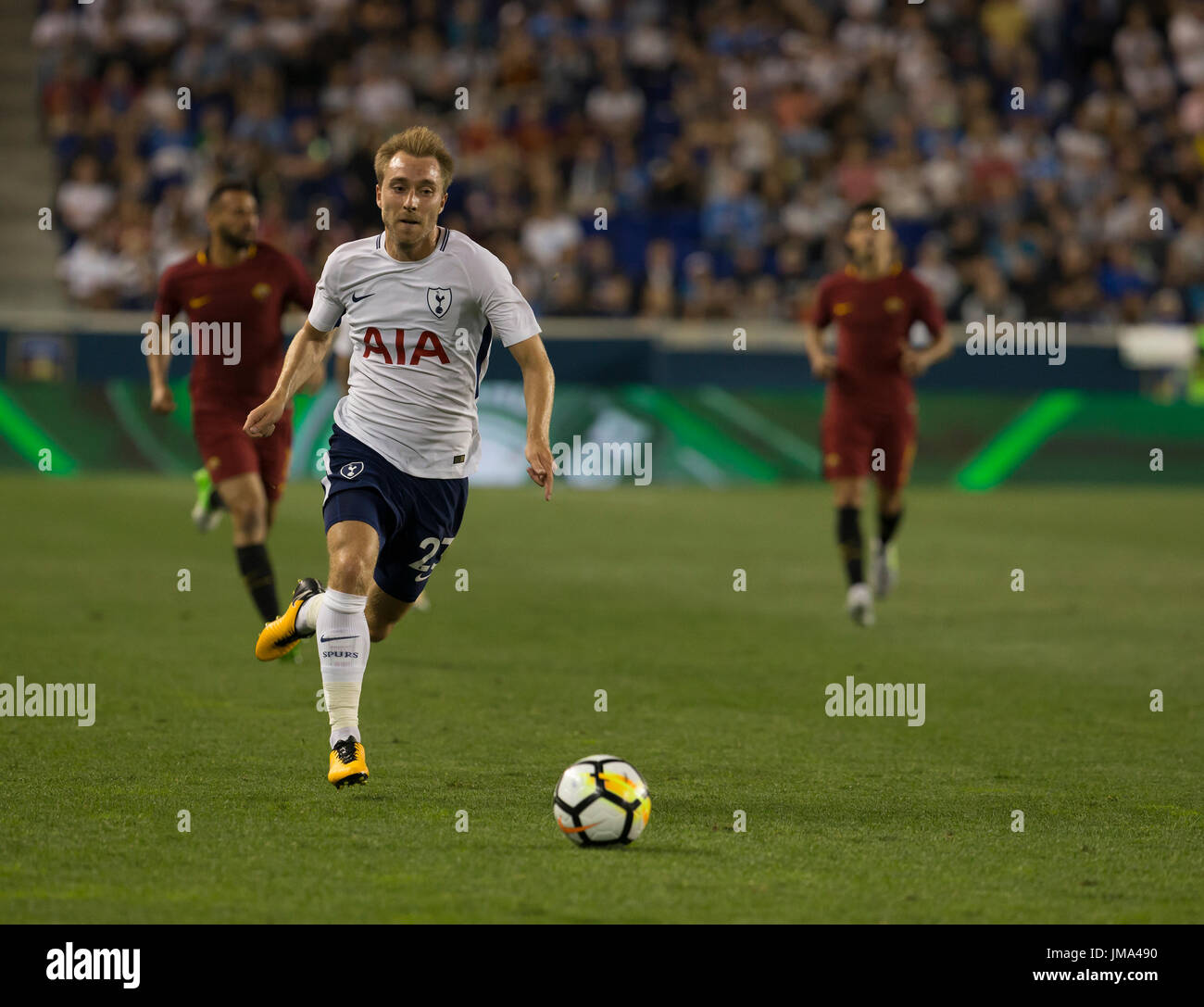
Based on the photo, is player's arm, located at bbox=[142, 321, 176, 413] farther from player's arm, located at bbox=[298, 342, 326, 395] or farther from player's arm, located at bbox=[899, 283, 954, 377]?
player's arm, located at bbox=[899, 283, 954, 377]

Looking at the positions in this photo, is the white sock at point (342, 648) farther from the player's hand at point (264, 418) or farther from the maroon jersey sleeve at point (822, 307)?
the maroon jersey sleeve at point (822, 307)

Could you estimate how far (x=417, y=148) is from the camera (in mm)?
6605

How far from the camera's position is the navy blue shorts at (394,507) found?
22.0 ft

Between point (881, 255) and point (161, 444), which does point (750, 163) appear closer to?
point (161, 444)

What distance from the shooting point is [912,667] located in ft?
32.2

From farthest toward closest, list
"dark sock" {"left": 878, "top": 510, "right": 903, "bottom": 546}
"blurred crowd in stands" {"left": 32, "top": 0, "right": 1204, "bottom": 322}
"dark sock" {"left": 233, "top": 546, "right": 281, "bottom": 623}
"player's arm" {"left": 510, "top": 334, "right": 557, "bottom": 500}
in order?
"blurred crowd in stands" {"left": 32, "top": 0, "right": 1204, "bottom": 322} < "dark sock" {"left": 878, "top": 510, "right": 903, "bottom": 546} < "dark sock" {"left": 233, "top": 546, "right": 281, "bottom": 623} < "player's arm" {"left": 510, "top": 334, "right": 557, "bottom": 500}

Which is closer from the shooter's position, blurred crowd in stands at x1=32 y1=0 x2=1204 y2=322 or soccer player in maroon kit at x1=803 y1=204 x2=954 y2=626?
soccer player in maroon kit at x1=803 y1=204 x2=954 y2=626

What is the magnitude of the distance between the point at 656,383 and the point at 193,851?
52.8 feet

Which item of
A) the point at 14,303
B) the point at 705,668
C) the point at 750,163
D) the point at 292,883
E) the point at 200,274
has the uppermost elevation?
the point at 750,163

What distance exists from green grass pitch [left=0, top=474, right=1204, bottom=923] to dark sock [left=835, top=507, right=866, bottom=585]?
37 centimetres

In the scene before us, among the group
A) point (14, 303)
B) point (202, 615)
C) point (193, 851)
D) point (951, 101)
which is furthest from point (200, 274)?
point (951, 101)

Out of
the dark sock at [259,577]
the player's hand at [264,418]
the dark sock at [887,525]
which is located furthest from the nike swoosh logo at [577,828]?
the dark sock at [887,525]

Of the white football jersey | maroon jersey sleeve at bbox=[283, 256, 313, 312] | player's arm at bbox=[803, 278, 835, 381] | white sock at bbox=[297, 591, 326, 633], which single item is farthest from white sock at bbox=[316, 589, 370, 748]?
player's arm at bbox=[803, 278, 835, 381]

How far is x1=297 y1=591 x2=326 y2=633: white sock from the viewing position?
22.7 ft
